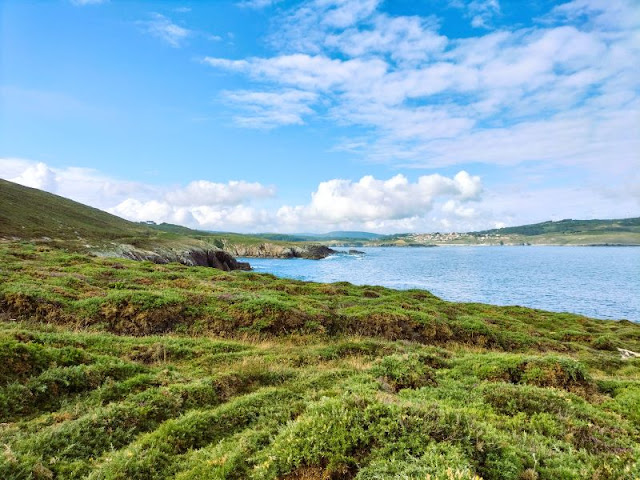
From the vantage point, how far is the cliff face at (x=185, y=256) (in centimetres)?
7351

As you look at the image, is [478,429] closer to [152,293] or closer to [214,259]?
[152,293]

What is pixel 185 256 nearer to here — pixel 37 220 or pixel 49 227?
pixel 49 227

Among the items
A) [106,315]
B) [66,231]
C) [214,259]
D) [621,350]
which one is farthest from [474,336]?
[214,259]

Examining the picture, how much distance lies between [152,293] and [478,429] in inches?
782

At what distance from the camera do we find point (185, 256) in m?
95.8

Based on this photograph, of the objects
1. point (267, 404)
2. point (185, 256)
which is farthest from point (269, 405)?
point (185, 256)

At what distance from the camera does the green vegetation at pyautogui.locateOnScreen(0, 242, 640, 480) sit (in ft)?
19.3

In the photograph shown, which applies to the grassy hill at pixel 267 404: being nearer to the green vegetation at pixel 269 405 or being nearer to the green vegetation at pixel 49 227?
the green vegetation at pixel 269 405

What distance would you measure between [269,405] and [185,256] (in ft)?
309

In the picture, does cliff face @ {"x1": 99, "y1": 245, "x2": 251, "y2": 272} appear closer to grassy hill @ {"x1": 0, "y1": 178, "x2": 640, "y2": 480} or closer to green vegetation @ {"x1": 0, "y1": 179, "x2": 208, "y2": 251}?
green vegetation @ {"x1": 0, "y1": 179, "x2": 208, "y2": 251}

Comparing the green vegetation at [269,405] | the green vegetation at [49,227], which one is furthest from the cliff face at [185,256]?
the green vegetation at [269,405]

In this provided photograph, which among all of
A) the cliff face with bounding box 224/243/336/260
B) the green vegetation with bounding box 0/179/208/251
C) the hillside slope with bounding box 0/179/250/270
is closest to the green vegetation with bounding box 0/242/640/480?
the hillside slope with bounding box 0/179/250/270

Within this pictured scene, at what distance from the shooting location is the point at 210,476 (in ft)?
20.0

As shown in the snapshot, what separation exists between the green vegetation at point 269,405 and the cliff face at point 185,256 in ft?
186
